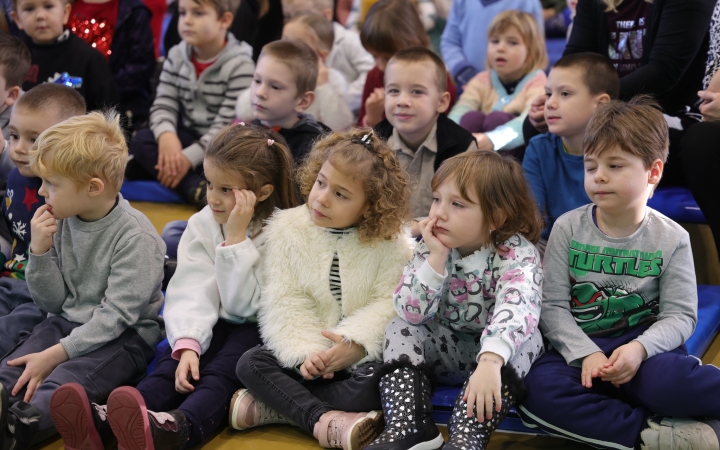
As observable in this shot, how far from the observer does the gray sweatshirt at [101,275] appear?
2.26 meters

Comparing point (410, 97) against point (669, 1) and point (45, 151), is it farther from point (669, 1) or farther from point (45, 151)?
point (45, 151)

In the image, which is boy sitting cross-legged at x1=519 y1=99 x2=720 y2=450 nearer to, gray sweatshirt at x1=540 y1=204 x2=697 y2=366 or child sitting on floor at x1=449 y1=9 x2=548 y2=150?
gray sweatshirt at x1=540 y1=204 x2=697 y2=366

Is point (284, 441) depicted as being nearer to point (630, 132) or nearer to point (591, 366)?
point (591, 366)

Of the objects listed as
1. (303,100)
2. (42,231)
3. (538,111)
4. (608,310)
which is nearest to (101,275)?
(42,231)

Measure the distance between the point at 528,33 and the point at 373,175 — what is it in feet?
5.70

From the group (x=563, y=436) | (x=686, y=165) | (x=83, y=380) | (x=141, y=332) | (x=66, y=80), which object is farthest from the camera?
(x=66, y=80)

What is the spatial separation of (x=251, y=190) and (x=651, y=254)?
1.10 m

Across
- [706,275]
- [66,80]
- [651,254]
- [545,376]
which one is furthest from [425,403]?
[66,80]

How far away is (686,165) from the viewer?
2.61 meters

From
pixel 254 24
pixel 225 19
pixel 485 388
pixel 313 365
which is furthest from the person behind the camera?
pixel 254 24

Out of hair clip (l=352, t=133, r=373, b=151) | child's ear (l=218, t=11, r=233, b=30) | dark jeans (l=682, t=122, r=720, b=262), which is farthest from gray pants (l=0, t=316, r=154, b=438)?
child's ear (l=218, t=11, r=233, b=30)

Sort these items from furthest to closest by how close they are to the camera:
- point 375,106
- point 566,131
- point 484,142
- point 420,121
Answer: point 375,106 → point 484,142 → point 420,121 → point 566,131

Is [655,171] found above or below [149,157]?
above

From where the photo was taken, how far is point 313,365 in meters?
2.10
